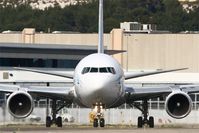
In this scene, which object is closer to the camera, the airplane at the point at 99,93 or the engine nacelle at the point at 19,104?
the airplane at the point at 99,93

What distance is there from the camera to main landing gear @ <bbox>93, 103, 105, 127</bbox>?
164 feet

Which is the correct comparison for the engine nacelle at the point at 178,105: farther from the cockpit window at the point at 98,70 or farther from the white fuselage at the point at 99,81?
the cockpit window at the point at 98,70

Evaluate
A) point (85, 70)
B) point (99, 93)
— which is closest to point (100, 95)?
point (99, 93)

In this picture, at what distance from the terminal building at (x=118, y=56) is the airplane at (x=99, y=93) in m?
8.59

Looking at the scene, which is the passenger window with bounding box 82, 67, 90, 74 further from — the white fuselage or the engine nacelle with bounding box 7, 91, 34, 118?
the engine nacelle with bounding box 7, 91, 34, 118

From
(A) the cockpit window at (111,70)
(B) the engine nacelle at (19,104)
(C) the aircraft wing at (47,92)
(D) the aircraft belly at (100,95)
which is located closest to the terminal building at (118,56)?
(C) the aircraft wing at (47,92)

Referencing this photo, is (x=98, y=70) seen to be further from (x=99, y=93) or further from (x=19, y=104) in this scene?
(x=19, y=104)

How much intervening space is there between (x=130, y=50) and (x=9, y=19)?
7081 centimetres

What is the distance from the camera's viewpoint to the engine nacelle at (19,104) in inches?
2085

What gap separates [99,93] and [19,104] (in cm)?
473

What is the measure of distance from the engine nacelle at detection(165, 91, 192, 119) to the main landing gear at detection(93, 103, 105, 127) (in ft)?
12.5

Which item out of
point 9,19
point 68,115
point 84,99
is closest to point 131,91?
point 84,99

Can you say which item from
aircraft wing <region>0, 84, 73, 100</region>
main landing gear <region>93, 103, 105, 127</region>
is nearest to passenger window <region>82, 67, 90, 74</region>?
main landing gear <region>93, 103, 105, 127</region>

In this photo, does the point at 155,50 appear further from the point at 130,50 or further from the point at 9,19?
the point at 9,19
